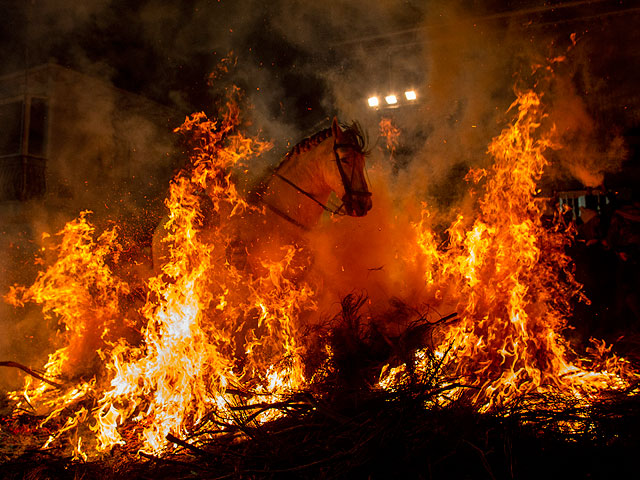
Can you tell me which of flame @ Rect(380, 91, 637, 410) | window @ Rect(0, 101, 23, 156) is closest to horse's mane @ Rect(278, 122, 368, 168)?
flame @ Rect(380, 91, 637, 410)

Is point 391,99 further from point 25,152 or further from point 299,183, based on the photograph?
point 25,152

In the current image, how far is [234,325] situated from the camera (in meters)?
5.14

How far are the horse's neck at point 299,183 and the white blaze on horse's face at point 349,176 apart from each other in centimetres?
19

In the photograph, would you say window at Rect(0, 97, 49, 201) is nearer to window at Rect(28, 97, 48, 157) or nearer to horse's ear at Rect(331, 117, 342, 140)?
window at Rect(28, 97, 48, 157)

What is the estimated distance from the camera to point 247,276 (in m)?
5.18

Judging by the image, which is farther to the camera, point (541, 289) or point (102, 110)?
point (102, 110)

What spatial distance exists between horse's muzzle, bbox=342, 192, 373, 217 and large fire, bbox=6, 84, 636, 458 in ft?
3.40

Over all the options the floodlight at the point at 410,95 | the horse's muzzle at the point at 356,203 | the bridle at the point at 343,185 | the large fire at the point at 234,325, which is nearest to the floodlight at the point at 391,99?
the floodlight at the point at 410,95

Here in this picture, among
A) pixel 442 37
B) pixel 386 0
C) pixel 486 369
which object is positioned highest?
pixel 386 0

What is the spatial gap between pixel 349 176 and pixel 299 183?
738mm

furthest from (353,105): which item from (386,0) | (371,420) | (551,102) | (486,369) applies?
(371,420)

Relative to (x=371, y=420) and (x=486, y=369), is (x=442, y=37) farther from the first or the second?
(x=371, y=420)

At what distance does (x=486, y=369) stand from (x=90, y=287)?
6.21 metres

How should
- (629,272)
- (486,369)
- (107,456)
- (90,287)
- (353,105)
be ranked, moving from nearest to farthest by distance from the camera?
(107,456)
(486,369)
(90,287)
(629,272)
(353,105)
